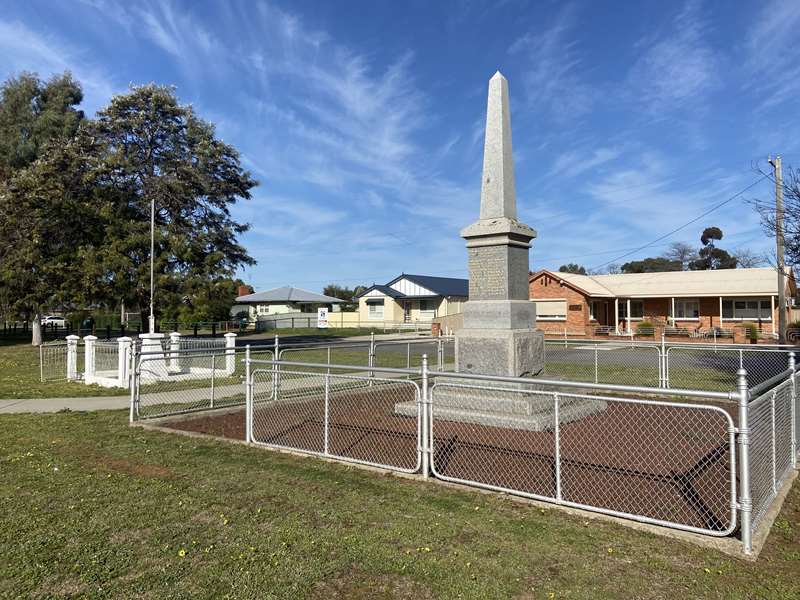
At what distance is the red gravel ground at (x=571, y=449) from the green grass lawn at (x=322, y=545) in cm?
56

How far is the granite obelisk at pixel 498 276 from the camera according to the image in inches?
342

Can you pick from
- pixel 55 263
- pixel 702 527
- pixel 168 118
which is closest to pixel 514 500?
pixel 702 527

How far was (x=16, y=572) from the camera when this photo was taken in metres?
3.59

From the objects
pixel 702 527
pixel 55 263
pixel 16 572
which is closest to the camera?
pixel 16 572

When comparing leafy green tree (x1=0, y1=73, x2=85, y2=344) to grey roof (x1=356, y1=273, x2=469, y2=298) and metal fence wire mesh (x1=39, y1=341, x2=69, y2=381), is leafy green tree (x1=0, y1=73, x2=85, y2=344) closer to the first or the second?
metal fence wire mesh (x1=39, y1=341, x2=69, y2=381)

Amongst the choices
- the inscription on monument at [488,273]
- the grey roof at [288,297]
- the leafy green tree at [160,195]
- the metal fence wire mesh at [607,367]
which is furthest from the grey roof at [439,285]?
the inscription on monument at [488,273]

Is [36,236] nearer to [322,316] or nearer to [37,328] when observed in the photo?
[37,328]

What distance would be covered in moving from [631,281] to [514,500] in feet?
118

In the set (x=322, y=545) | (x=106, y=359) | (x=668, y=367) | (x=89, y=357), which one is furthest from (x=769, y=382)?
(x=89, y=357)

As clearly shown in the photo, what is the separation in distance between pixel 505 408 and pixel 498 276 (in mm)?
2298

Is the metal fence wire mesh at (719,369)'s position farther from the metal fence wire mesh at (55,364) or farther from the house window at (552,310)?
the metal fence wire mesh at (55,364)

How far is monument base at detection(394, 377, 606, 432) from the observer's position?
7543mm

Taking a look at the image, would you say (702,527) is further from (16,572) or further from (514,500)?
(16,572)

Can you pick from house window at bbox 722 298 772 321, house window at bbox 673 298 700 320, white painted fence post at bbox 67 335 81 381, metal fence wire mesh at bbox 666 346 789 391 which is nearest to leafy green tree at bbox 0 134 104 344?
white painted fence post at bbox 67 335 81 381
